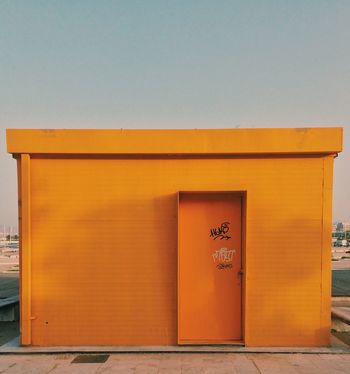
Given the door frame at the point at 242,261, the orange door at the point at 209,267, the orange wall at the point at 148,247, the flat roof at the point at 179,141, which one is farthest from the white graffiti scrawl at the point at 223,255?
the flat roof at the point at 179,141

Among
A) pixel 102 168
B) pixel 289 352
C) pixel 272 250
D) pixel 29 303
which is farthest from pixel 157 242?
pixel 289 352

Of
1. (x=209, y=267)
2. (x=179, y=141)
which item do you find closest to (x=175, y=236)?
(x=209, y=267)

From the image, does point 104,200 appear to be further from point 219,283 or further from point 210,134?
point 219,283

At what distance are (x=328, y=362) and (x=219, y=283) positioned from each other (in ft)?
6.60

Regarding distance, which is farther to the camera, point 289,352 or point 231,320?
point 231,320

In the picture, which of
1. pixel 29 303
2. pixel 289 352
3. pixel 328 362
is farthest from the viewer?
pixel 29 303

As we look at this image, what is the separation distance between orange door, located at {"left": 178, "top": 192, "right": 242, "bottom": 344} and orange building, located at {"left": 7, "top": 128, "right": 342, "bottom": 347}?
18 millimetres

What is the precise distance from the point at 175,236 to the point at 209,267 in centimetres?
85

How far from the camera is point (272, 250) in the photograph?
526 cm

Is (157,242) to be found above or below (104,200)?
below

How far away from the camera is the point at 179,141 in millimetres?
5207

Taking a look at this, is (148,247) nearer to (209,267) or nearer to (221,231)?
(209,267)

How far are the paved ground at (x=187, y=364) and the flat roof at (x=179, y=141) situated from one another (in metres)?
3.38

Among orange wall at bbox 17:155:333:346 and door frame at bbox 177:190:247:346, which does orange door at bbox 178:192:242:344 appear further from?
orange wall at bbox 17:155:333:346
